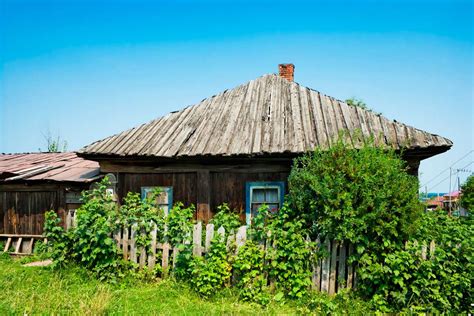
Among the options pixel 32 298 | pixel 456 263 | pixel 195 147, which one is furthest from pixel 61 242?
pixel 456 263

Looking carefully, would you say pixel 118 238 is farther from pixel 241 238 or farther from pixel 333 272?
pixel 333 272

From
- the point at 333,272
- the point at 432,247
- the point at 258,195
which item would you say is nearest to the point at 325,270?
the point at 333,272

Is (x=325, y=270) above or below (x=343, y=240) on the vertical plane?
below

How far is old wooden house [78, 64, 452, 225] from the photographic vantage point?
28.2 ft

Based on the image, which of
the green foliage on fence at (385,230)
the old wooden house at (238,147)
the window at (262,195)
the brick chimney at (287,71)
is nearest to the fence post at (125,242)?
the old wooden house at (238,147)

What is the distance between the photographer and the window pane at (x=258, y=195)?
29.5 ft

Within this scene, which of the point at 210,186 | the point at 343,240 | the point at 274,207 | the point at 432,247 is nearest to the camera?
the point at 432,247

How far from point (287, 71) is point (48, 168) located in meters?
9.41

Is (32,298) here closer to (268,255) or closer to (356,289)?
(268,255)

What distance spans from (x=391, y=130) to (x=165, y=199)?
6169 mm

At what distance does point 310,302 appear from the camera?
5578mm

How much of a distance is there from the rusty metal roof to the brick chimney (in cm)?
721

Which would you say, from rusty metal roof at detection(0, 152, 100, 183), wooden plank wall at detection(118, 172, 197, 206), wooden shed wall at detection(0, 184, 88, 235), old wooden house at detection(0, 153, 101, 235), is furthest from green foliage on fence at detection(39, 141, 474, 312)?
wooden shed wall at detection(0, 184, 88, 235)

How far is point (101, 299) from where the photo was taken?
5395mm
